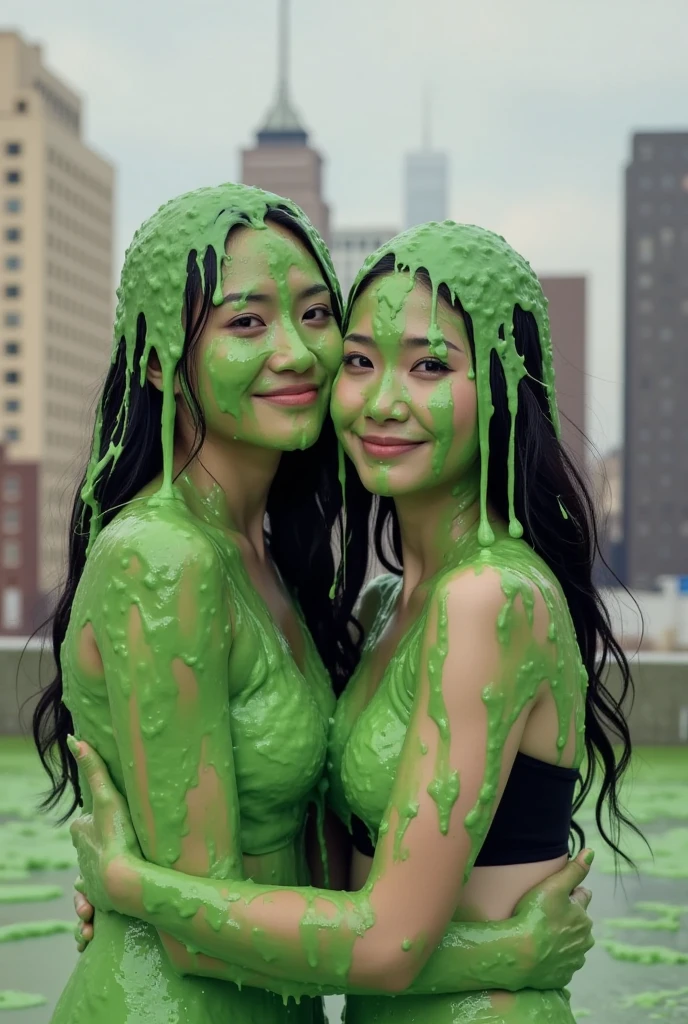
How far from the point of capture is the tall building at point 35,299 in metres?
64.6

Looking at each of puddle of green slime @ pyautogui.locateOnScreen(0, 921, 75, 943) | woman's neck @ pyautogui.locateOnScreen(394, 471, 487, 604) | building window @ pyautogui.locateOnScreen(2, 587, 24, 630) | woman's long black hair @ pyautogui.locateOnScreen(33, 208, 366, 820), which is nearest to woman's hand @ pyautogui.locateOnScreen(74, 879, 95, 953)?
woman's long black hair @ pyautogui.locateOnScreen(33, 208, 366, 820)

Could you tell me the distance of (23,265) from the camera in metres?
69.4

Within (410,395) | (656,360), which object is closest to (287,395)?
(410,395)

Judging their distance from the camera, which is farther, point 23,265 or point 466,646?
point 23,265

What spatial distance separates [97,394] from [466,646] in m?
0.85

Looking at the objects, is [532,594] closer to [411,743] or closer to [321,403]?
[411,743]

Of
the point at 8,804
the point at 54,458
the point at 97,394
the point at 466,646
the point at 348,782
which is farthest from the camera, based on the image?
the point at 54,458

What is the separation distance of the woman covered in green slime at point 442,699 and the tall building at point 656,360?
6890 centimetres

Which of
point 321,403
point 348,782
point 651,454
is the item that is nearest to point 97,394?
point 321,403

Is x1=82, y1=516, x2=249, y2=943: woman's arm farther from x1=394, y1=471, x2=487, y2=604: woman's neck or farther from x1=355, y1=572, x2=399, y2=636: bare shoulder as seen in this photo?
x1=355, y1=572, x2=399, y2=636: bare shoulder

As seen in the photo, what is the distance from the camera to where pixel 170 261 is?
193 centimetres

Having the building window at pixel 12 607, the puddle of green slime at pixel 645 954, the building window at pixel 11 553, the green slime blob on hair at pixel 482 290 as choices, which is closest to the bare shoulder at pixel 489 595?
the green slime blob on hair at pixel 482 290

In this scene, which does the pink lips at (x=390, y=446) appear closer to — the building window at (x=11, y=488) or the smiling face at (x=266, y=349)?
the smiling face at (x=266, y=349)

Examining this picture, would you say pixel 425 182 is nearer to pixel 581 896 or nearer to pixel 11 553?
pixel 11 553
